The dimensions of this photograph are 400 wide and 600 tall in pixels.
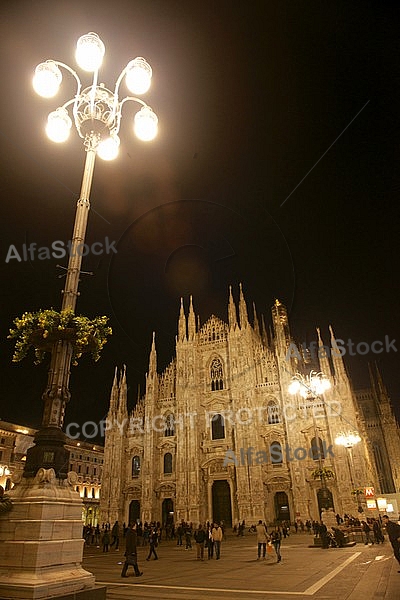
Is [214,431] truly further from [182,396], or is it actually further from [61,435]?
[61,435]

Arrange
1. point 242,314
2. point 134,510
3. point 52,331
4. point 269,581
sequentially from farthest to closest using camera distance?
point 242,314
point 134,510
point 269,581
point 52,331

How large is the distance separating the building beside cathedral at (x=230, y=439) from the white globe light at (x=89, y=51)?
1148 inches

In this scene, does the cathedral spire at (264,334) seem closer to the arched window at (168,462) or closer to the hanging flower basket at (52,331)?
the arched window at (168,462)

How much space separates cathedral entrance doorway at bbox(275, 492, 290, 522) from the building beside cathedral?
78 millimetres

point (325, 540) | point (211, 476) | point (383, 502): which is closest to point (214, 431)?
point (211, 476)

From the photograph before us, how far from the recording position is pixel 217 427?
37.6 meters

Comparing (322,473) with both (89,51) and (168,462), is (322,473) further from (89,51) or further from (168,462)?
(168,462)

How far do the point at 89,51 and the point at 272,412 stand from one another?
33.2 m

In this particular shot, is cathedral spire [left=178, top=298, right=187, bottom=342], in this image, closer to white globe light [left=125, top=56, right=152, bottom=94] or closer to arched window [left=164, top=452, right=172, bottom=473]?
arched window [left=164, top=452, right=172, bottom=473]

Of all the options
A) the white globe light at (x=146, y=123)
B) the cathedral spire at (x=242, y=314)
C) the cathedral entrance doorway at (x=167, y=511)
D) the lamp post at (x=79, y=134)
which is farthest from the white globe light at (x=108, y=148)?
the cathedral entrance doorway at (x=167, y=511)

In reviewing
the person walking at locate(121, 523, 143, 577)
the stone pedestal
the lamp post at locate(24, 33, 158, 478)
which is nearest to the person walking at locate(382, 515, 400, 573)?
the person walking at locate(121, 523, 143, 577)

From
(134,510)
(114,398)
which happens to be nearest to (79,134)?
(114,398)

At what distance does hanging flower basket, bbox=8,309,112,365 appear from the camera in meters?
6.91

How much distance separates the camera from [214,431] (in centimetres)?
3756
